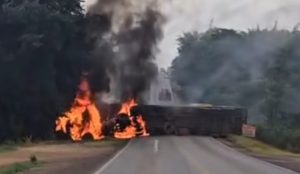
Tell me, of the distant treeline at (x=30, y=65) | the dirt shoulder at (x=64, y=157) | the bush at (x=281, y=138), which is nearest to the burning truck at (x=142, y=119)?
the bush at (x=281, y=138)

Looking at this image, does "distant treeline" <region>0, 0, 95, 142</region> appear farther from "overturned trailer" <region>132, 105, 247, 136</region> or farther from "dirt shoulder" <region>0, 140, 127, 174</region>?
"overturned trailer" <region>132, 105, 247, 136</region>

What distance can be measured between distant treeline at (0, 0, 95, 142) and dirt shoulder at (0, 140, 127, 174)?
4853 mm

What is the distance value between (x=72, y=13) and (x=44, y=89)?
29.4 ft

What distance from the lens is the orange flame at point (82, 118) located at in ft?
202

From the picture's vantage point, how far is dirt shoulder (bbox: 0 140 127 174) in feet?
99.0

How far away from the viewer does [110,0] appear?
64750 mm

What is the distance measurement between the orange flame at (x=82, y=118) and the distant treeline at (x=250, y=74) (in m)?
16.2

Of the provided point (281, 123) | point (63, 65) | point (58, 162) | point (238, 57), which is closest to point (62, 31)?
point (63, 65)

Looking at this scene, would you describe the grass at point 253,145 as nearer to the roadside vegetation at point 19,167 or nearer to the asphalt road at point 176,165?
the asphalt road at point 176,165

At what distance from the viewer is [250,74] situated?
3954 inches

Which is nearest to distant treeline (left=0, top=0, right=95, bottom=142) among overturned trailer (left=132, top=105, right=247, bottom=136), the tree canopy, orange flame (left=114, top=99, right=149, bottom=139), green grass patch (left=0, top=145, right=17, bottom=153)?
green grass patch (left=0, top=145, right=17, bottom=153)

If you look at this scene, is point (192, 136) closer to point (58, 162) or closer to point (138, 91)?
point (138, 91)

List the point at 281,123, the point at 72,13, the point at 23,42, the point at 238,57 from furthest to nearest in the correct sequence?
1. the point at 238,57
2. the point at 281,123
3. the point at 72,13
4. the point at 23,42

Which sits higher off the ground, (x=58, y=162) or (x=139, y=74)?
(x=139, y=74)
